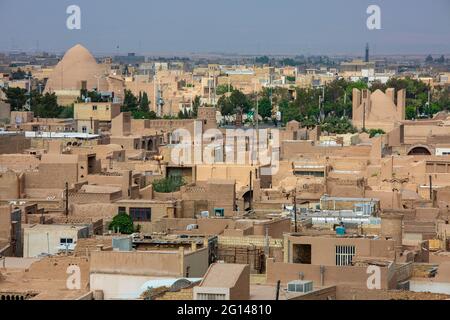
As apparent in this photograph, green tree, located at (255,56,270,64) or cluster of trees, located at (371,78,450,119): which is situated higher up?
cluster of trees, located at (371,78,450,119)

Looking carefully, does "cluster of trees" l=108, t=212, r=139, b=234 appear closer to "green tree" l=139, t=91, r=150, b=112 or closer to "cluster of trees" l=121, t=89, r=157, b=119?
"cluster of trees" l=121, t=89, r=157, b=119

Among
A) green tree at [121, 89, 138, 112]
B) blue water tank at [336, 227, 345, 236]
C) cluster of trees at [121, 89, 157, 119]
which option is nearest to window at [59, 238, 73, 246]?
blue water tank at [336, 227, 345, 236]

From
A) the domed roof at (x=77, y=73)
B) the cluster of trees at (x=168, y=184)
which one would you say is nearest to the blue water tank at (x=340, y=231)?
the cluster of trees at (x=168, y=184)

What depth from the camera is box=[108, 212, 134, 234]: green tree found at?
808 inches

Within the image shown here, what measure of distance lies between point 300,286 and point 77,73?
46.4 meters

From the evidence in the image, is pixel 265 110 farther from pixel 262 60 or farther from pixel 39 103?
pixel 262 60

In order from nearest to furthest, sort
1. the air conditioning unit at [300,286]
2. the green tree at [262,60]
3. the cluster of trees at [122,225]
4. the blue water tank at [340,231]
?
the air conditioning unit at [300,286]
the blue water tank at [340,231]
the cluster of trees at [122,225]
the green tree at [262,60]

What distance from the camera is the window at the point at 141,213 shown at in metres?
22.0

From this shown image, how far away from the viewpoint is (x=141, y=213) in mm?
22109

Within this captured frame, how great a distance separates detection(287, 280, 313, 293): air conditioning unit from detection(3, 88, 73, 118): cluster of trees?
32.1 meters

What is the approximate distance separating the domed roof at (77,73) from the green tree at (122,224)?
1420 inches

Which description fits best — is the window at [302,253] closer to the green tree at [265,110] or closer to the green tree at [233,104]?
the green tree at [265,110]
